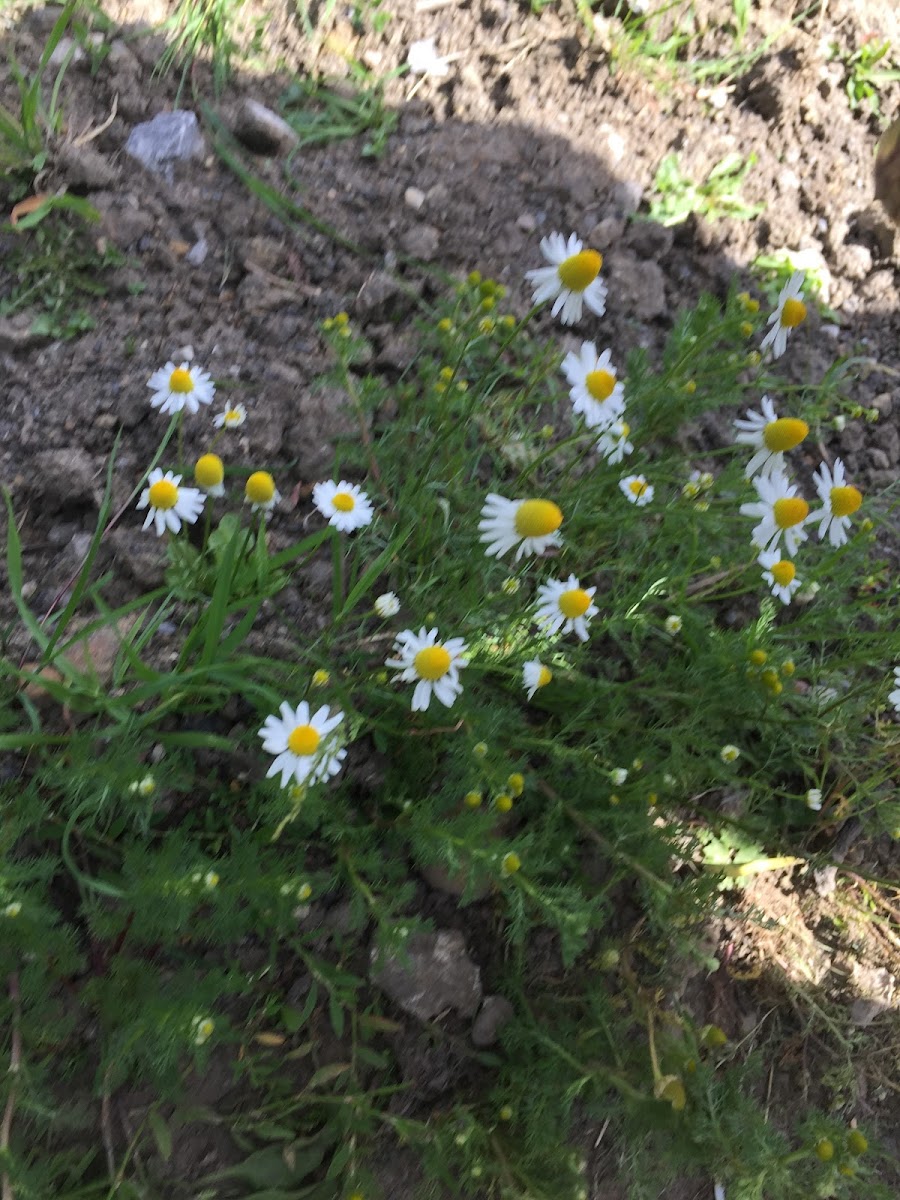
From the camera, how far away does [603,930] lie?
6.40 feet

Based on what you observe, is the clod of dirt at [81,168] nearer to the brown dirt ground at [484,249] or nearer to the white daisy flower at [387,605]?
the brown dirt ground at [484,249]

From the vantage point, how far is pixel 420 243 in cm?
245

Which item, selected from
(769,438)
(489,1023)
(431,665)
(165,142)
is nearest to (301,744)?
(431,665)

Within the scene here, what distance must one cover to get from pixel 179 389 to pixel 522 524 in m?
0.81

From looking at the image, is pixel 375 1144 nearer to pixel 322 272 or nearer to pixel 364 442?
pixel 364 442

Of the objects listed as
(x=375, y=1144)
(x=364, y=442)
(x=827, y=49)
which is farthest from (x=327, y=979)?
(x=827, y=49)

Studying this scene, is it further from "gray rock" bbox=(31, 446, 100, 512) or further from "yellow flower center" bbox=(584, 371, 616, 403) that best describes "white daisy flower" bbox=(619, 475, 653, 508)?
"gray rock" bbox=(31, 446, 100, 512)

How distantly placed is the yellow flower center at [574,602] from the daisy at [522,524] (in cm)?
10

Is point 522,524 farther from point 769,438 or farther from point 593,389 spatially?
point 769,438

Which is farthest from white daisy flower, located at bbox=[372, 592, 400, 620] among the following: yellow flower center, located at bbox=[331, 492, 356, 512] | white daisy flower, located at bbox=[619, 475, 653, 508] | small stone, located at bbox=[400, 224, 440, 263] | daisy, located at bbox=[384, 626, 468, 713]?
small stone, located at bbox=[400, 224, 440, 263]

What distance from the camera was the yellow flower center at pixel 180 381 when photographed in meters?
1.86

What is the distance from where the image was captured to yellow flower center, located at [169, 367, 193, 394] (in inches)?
73.2

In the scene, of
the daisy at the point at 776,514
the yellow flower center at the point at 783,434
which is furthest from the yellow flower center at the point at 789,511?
the yellow flower center at the point at 783,434

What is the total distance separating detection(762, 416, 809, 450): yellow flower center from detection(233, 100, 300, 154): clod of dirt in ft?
5.19
